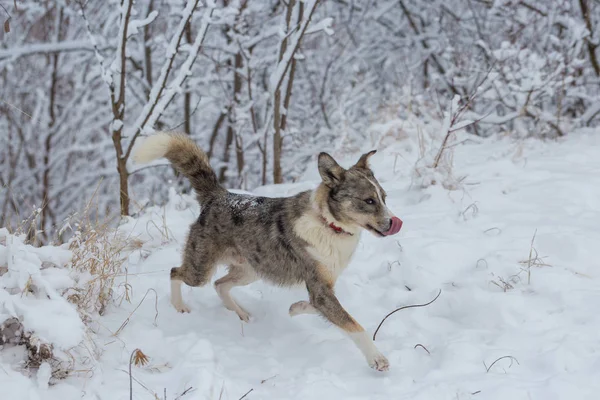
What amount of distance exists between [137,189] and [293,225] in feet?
31.7

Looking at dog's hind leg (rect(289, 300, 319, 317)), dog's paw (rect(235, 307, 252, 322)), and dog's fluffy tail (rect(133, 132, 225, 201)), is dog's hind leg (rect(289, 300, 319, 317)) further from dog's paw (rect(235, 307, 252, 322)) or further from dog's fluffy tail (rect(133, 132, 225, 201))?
dog's fluffy tail (rect(133, 132, 225, 201))

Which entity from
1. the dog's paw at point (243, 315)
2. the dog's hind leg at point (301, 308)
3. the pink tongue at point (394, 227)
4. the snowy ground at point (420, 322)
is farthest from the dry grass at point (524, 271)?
the dog's paw at point (243, 315)

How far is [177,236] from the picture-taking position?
5.39m

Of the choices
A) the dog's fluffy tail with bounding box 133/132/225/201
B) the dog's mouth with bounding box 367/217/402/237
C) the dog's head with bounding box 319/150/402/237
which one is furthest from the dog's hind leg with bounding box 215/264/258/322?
the dog's mouth with bounding box 367/217/402/237

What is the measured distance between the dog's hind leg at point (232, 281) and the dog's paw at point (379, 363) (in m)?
1.27

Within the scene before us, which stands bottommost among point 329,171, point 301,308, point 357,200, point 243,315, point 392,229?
point 243,315

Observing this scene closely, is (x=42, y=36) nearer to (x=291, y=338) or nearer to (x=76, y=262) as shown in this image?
(x=76, y=262)

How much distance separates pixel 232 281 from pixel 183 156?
1011 mm

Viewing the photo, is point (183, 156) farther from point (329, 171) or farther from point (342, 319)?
point (342, 319)

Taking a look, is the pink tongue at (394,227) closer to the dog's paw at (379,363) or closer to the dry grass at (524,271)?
the dog's paw at (379,363)

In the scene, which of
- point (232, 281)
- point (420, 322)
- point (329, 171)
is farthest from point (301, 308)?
point (329, 171)

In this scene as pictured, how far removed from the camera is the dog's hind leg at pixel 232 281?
4160 millimetres

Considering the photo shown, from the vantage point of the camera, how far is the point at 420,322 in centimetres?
363

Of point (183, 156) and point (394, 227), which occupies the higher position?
point (183, 156)
